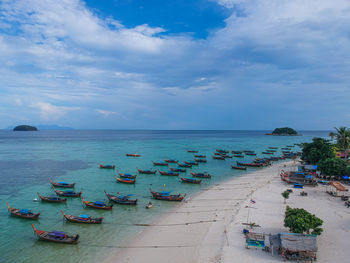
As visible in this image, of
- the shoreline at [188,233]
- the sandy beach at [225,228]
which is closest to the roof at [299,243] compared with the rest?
the sandy beach at [225,228]

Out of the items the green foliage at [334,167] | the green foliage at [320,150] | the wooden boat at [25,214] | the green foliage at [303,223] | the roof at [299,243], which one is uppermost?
the green foliage at [320,150]

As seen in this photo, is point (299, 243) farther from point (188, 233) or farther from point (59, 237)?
point (59, 237)

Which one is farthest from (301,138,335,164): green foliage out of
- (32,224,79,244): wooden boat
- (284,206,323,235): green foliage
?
(32,224,79,244): wooden boat

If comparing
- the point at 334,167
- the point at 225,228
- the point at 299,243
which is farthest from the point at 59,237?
the point at 334,167

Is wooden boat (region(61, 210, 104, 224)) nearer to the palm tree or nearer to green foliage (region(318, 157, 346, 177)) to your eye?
green foliage (region(318, 157, 346, 177))

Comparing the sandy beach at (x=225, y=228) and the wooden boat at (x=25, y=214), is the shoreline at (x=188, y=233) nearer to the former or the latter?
the sandy beach at (x=225, y=228)

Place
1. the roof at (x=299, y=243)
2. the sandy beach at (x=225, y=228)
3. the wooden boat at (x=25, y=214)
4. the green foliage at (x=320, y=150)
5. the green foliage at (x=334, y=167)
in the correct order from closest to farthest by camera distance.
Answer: the roof at (x=299, y=243)
the sandy beach at (x=225, y=228)
the wooden boat at (x=25, y=214)
the green foliage at (x=334, y=167)
the green foliage at (x=320, y=150)

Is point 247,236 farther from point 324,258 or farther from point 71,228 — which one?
point 71,228
